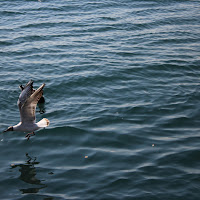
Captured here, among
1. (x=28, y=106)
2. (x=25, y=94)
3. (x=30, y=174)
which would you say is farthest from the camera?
(x=30, y=174)

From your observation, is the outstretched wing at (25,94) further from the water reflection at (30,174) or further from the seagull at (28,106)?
the water reflection at (30,174)

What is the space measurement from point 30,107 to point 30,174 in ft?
6.14

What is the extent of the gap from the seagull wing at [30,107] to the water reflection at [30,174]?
46.4 inches

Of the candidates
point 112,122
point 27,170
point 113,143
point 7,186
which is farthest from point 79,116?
point 7,186

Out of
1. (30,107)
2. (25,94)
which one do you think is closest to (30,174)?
(30,107)

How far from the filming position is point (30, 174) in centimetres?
924

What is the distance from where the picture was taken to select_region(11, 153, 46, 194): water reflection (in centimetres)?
869

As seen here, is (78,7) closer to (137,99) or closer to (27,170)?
(137,99)

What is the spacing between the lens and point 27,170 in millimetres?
9375

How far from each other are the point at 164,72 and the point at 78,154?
7.13m

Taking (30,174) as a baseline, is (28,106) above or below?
above

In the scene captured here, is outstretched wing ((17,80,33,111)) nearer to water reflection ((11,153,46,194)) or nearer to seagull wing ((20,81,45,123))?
seagull wing ((20,81,45,123))

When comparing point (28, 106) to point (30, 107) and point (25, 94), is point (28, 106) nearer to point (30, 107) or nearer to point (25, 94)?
point (30, 107)

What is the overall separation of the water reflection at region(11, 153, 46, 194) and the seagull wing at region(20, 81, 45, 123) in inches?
46.4
